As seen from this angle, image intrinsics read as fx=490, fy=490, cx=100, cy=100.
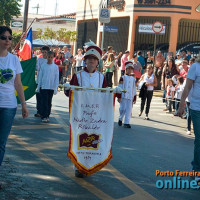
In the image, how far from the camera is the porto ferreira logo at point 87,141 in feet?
22.3

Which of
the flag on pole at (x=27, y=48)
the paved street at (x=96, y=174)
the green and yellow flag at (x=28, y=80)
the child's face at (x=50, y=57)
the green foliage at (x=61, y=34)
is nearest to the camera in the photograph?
the paved street at (x=96, y=174)

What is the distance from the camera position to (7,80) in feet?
19.7

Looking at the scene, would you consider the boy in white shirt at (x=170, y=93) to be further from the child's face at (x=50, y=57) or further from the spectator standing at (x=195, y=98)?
the spectator standing at (x=195, y=98)

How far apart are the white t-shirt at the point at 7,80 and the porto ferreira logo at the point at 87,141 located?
1.18 meters

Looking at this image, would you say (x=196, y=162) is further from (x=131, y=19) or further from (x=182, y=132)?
(x=131, y=19)

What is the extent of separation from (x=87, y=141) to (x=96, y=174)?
67 centimetres

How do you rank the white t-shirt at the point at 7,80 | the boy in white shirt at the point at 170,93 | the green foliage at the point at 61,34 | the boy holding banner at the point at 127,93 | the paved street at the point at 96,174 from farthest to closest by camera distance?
the green foliage at the point at 61,34 → the boy in white shirt at the point at 170,93 → the boy holding banner at the point at 127,93 → the paved street at the point at 96,174 → the white t-shirt at the point at 7,80

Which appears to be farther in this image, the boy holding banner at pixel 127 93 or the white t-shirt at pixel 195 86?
the boy holding banner at pixel 127 93

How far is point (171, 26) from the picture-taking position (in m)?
29.7

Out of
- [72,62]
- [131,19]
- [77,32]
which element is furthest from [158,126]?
[77,32]

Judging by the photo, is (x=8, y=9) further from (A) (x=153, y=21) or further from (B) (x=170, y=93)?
(B) (x=170, y=93)

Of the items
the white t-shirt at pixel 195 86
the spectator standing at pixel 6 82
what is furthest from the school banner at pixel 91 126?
the white t-shirt at pixel 195 86

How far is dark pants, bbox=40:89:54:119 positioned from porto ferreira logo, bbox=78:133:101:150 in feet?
17.9

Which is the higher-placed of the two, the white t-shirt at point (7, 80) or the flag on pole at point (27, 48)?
the flag on pole at point (27, 48)
